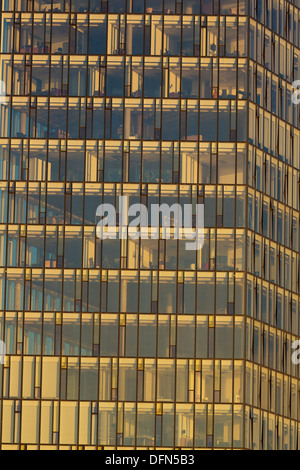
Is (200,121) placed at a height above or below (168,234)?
above

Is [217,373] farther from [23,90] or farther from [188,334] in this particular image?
[23,90]

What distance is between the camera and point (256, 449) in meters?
134

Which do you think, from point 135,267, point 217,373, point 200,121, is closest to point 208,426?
point 217,373

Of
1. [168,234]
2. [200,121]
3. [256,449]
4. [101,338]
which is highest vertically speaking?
[200,121]

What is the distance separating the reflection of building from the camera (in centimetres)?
13462

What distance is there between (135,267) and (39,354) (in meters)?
10.6

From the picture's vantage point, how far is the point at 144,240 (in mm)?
137375

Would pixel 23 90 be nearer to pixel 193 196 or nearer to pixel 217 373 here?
pixel 193 196

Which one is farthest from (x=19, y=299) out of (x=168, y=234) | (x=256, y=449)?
(x=256, y=449)

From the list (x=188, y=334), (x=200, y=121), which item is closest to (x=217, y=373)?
(x=188, y=334)

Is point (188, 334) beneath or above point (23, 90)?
beneath

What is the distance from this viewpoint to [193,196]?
13738cm

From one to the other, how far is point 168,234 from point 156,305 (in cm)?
614

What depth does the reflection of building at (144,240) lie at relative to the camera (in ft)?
442
